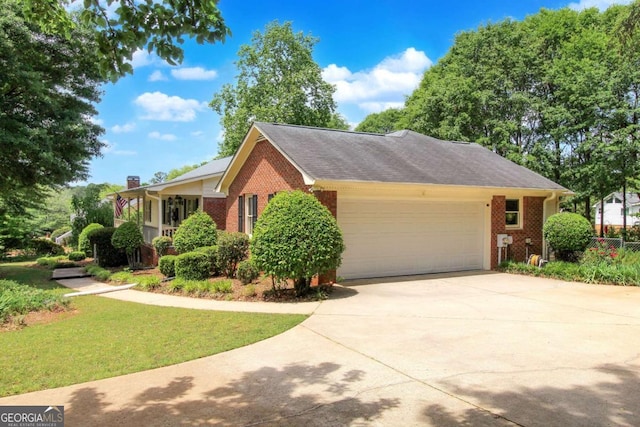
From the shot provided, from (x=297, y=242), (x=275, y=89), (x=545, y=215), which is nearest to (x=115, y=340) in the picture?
(x=297, y=242)

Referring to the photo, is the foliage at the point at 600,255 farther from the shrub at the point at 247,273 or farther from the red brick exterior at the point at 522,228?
the shrub at the point at 247,273

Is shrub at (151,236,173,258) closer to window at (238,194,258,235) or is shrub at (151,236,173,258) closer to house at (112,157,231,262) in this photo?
house at (112,157,231,262)

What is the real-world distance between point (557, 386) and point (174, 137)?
35129mm

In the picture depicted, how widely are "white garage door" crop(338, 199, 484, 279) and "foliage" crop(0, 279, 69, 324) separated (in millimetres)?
6875

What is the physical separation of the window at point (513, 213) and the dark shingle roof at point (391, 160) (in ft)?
2.58

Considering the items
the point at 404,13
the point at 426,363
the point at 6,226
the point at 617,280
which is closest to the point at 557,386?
the point at 426,363

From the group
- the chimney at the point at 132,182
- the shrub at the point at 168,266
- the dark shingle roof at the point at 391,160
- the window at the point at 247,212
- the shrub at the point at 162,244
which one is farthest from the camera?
the chimney at the point at 132,182

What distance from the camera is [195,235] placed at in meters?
13.7

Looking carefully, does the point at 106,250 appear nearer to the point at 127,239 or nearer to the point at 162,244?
the point at 127,239

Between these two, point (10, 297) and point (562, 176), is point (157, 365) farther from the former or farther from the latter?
point (562, 176)

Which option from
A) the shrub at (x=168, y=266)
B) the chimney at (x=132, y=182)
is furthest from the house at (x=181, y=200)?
the chimney at (x=132, y=182)

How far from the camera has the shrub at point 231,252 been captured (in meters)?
12.5

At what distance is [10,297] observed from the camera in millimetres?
8570

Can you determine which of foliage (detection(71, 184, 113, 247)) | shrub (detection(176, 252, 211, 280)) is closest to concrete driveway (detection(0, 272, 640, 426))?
shrub (detection(176, 252, 211, 280))
